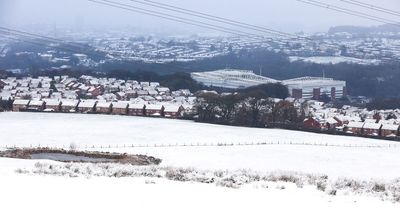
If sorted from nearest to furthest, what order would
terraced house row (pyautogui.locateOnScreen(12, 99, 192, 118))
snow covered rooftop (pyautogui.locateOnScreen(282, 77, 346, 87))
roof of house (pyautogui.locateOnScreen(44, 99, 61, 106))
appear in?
terraced house row (pyautogui.locateOnScreen(12, 99, 192, 118)) → roof of house (pyautogui.locateOnScreen(44, 99, 61, 106)) → snow covered rooftop (pyautogui.locateOnScreen(282, 77, 346, 87))

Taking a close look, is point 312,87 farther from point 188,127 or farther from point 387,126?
point 188,127

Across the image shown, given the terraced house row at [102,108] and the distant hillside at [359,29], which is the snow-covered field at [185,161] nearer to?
the terraced house row at [102,108]

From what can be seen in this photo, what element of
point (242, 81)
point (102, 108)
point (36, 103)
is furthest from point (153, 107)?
point (242, 81)

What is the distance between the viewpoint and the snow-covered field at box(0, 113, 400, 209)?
8.52 metres

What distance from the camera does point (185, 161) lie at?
63.3 feet

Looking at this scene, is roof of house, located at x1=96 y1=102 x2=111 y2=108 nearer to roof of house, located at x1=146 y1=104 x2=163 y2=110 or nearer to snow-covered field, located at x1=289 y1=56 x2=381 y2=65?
roof of house, located at x1=146 y1=104 x2=163 y2=110

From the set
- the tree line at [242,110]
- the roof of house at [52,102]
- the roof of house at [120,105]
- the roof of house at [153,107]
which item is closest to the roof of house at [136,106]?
the roof of house at [120,105]

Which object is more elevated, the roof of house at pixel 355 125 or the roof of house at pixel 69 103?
the roof of house at pixel 69 103

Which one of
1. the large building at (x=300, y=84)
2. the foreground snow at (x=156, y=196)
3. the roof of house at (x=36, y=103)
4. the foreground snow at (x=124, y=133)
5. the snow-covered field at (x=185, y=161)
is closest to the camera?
the foreground snow at (x=156, y=196)

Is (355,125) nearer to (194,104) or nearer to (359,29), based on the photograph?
(194,104)

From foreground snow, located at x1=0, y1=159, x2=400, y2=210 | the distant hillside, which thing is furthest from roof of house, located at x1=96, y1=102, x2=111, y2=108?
the distant hillside

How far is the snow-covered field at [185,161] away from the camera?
852cm

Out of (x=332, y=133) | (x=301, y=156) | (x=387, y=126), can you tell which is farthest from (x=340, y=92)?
(x=301, y=156)

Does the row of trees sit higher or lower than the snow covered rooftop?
lower
